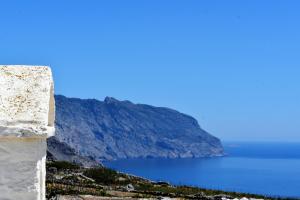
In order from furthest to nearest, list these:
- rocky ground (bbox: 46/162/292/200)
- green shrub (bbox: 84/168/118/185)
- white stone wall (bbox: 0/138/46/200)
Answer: green shrub (bbox: 84/168/118/185) < rocky ground (bbox: 46/162/292/200) < white stone wall (bbox: 0/138/46/200)

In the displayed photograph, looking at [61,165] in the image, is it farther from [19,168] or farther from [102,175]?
[19,168]

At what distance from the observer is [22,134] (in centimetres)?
795

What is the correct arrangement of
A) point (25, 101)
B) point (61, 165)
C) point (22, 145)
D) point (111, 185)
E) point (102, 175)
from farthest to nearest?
point (61, 165) → point (102, 175) → point (111, 185) → point (25, 101) → point (22, 145)

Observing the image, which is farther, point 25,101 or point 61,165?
point 61,165

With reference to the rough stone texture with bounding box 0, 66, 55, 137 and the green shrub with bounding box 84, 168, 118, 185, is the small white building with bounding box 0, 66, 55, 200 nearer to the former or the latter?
the rough stone texture with bounding box 0, 66, 55, 137

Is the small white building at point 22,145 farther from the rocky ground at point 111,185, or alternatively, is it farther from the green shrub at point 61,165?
the green shrub at point 61,165

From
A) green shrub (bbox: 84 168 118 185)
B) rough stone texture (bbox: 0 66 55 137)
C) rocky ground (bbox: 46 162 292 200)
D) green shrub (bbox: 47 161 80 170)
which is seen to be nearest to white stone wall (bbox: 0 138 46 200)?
rough stone texture (bbox: 0 66 55 137)

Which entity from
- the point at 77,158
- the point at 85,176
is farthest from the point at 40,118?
the point at 77,158

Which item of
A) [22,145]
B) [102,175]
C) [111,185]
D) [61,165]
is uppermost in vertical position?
[61,165]

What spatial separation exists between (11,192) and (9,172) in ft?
0.89

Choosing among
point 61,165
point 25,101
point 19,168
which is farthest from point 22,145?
point 61,165

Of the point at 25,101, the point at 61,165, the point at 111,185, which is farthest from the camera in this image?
the point at 61,165

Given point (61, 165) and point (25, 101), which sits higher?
point (61, 165)

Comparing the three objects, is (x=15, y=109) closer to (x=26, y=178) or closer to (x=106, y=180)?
(x=26, y=178)
